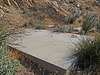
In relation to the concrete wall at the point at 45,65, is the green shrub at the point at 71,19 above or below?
below

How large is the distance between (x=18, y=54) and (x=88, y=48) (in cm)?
220

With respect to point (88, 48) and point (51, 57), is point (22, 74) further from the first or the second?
point (88, 48)

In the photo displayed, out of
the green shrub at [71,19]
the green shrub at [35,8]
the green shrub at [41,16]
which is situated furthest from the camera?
the green shrub at [35,8]

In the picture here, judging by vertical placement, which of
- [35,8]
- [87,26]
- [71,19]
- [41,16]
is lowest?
[71,19]

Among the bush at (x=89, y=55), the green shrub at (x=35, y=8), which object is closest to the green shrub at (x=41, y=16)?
the green shrub at (x=35, y=8)

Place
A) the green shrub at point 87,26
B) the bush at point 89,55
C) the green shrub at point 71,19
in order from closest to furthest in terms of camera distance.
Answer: the bush at point 89,55
the green shrub at point 87,26
the green shrub at point 71,19

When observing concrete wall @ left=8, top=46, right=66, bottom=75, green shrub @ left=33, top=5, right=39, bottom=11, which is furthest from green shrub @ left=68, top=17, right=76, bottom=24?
concrete wall @ left=8, top=46, right=66, bottom=75

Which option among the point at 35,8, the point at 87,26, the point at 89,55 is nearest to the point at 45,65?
the point at 89,55

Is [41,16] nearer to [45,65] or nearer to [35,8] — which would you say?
[35,8]

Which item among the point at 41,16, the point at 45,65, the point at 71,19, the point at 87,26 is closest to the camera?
the point at 45,65

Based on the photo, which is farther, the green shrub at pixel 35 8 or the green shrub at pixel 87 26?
the green shrub at pixel 35 8

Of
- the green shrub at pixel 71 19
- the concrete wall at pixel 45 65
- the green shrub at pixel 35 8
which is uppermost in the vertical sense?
the green shrub at pixel 35 8

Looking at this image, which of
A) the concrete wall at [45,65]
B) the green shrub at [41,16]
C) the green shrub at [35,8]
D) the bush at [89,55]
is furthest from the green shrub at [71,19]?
the concrete wall at [45,65]

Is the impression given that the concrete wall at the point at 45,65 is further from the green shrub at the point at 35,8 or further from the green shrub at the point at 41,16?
the green shrub at the point at 35,8
